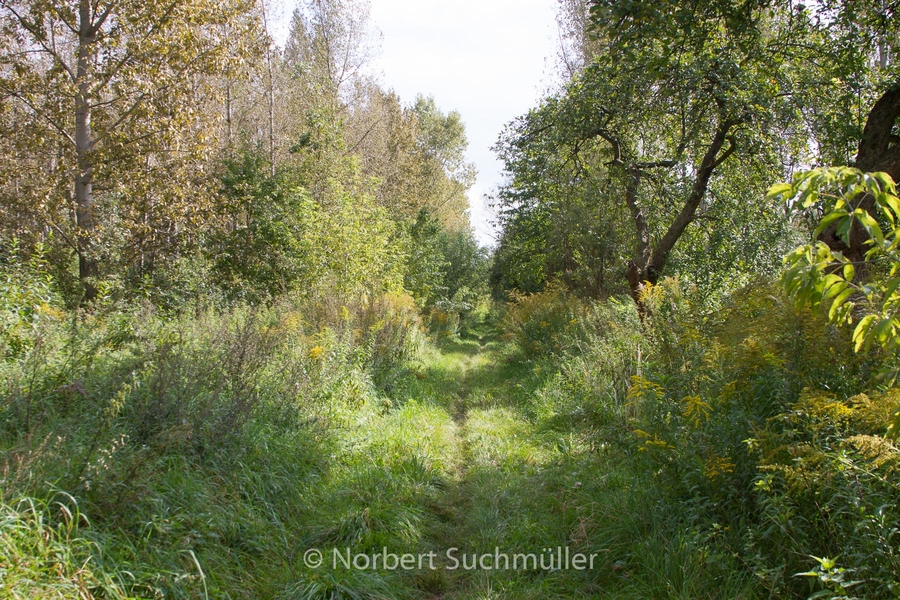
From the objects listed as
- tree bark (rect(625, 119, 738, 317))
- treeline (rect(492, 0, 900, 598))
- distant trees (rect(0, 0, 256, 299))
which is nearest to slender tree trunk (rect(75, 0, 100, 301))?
distant trees (rect(0, 0, 256, 299))

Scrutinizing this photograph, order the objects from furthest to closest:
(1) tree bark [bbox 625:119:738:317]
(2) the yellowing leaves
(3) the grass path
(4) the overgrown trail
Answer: (1) tree bark [bbox 625:119:738:317] → (4) the overgrown trail → (2) the yellowing leaves → (3) the grass path

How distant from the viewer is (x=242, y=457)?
501 centimetres

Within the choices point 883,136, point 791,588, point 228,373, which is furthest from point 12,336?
point 883,136

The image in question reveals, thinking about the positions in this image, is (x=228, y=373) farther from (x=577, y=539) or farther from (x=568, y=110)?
(x=568, y=110)

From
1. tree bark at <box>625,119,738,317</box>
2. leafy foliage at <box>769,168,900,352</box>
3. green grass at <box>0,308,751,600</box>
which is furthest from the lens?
tree bark at <box>625,119,738,317</box>

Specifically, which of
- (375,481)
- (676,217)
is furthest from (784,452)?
(676,217)

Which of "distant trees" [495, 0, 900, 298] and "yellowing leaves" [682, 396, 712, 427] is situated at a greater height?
"distant trees" [495, 0, 900, 298]

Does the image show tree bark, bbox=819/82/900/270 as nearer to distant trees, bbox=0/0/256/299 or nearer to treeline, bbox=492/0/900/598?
treeline, bbox=492/0/900/598

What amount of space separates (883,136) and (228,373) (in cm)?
807

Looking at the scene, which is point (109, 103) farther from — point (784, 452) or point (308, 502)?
point (784, 452)

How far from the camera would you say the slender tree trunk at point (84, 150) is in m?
12.0

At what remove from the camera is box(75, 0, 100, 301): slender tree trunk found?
472 inches

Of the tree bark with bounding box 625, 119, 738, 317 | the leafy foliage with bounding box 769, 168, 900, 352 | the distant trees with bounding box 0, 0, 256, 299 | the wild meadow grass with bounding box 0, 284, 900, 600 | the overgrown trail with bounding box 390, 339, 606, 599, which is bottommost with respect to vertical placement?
the overgrown trail with bounding box 390, 339, 606, 599

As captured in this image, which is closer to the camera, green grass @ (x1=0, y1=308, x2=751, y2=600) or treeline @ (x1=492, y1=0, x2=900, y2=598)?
treeline @ (x1=492, y1=0, x2=900, y2=598)
